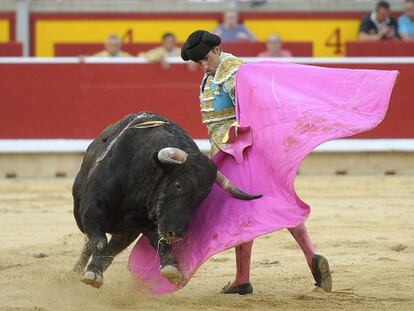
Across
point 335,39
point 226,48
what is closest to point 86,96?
point 226,48

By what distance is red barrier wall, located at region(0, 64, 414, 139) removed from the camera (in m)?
10.5

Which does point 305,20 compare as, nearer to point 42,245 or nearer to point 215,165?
point 42,245

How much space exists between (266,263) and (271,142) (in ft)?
4.34

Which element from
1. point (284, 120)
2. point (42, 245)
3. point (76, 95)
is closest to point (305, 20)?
point (76, 95)

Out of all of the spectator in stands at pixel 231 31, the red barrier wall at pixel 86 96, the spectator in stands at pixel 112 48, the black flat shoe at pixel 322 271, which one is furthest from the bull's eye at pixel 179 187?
the spectator in stands at pixel 231 31

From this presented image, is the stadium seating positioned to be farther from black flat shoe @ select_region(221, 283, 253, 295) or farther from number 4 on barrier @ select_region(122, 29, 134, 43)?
black flat shoe @ select_region(221, 283, 253, 295)

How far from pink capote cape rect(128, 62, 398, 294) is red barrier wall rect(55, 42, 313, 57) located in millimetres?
5517

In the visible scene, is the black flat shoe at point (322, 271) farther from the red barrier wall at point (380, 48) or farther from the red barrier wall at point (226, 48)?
the red barrier wall at point (380, 48)

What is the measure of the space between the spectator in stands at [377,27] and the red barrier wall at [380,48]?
1.45ft

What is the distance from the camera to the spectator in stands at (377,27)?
11.5 m

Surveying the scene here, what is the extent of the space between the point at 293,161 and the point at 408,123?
5.93 m

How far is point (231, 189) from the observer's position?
482cm

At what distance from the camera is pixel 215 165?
4.86m

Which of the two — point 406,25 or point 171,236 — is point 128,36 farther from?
point 171,236
